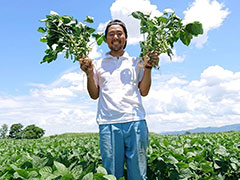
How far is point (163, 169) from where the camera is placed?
3.44m

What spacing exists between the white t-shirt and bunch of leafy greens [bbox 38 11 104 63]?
0.29 m

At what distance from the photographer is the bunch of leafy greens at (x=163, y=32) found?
2.69 meters

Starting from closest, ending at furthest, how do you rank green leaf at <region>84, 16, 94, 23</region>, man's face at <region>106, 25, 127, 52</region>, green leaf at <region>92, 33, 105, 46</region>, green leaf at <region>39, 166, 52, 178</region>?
green leaf at <region>39, 166, 52, 178</region> < man's face at <region>106, 25, 127, 52</region> < green leaf at <region>84, 16, 94, 23</region> < green leaf at <region>92, 33, 105, 46</region>

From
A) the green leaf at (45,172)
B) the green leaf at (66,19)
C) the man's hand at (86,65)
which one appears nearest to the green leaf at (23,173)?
the green leaf at (45,172)

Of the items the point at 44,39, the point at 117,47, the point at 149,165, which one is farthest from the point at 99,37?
the point at 149,165

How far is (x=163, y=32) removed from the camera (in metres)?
2.81

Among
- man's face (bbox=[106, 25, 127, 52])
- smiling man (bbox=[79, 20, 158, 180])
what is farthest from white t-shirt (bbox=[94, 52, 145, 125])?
man's face (bbox=[106, 25, 127, 52])

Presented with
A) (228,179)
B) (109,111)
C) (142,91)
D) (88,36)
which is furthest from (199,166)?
(88,36)

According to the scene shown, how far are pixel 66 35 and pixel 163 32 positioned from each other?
3.65ft

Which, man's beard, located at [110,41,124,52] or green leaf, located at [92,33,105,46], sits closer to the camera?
man's beard, located at [110,41,124,52]

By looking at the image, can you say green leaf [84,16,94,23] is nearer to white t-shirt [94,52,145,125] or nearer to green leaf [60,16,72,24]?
green leaf [60,16,72,24]

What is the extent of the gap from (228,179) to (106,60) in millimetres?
3156

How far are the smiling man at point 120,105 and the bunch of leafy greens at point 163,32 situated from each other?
138 millimetres

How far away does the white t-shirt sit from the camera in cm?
258
